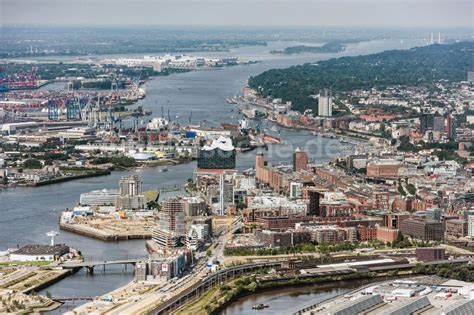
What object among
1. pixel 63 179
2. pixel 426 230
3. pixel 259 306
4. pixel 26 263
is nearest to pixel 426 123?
pixel 63 179

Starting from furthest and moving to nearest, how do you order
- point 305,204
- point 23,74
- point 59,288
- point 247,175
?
point 23,74
point 247,175
point 305,204
point 59,288

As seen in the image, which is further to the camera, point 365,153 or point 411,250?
point 365,153

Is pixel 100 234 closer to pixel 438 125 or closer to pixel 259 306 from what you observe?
pixel 259 306

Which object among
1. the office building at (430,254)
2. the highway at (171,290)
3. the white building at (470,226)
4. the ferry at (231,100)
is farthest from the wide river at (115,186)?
the white building at (470,226)

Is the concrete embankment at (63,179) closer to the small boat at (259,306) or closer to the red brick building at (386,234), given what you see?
the red brick building at (386,234)

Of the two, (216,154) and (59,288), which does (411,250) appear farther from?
(216,154)

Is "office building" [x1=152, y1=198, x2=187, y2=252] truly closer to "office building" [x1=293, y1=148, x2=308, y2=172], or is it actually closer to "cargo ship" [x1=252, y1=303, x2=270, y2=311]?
"cargo ship" [x1=252, y1=303, x2=270, y2=311]

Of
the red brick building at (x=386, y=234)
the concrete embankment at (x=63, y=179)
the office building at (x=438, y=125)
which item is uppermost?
the red brick building at (x=386, y=234)

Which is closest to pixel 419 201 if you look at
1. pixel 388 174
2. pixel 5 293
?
pixel 388 174

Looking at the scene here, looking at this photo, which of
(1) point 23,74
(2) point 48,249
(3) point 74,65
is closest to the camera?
(2) point 48,249
